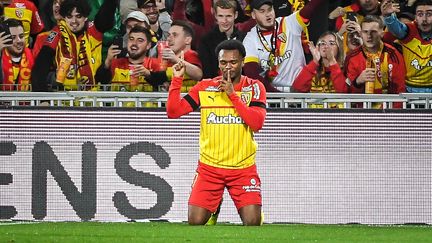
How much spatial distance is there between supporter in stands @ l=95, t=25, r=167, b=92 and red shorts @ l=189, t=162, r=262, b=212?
10.7 feet

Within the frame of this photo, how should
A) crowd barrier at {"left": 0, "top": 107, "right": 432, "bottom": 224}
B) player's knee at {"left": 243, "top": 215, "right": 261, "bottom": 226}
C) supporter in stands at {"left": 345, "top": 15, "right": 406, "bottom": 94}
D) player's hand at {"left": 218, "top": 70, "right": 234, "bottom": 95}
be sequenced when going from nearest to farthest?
player's hand at {"left": 218, "top": 70, "right": 234, "bottom": 95} < player's knee at {"left": 243, "top": 215, "right": 261, "bottom": 226} < crowd barrier at {"left": 0, "top": 107, "right": 432, "bottom": 224} < supporter in stands at {"left": 345, "top": 15, "right": 406, "bottom": 94}

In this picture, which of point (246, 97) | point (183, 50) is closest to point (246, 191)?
point (246, 97)

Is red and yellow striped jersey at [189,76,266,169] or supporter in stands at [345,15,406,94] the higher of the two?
supporter in stands at [345,15,406,94]

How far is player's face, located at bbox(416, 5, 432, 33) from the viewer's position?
15.6 m

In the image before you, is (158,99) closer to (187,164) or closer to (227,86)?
(187,164)

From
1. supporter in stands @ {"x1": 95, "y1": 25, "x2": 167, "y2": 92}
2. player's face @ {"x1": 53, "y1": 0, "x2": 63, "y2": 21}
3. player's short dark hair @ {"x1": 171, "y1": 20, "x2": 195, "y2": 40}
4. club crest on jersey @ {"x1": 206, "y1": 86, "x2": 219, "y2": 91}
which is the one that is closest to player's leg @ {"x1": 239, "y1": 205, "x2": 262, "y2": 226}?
club crest on jersey @ {"x1": 206, "y1": 86, "x2": 219, "y2": 91}

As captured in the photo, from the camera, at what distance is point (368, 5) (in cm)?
1623

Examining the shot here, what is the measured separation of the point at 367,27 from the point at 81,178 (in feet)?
14.5

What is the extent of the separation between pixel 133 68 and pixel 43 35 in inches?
58.7

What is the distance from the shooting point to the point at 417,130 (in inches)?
587

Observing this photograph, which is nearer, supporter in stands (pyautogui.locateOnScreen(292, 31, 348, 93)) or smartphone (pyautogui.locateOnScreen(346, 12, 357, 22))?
supporter in stands (pyautogui.locateOnScreen(292, 31, 348, 93))

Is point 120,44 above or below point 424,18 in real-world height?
below

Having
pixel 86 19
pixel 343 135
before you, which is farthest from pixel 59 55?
pixel 343 135

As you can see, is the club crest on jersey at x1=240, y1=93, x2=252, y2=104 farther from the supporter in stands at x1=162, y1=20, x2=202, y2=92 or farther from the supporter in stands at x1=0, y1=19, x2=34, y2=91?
the supporter in stands at x1=0, y1=19, x2=34, y2=91
